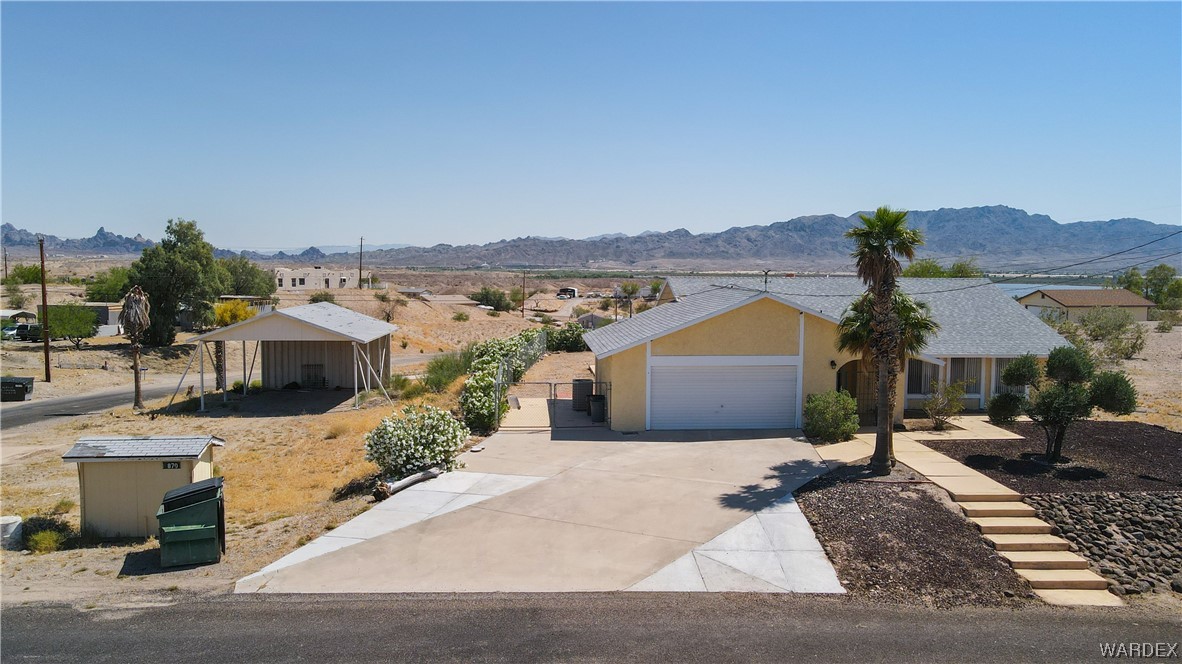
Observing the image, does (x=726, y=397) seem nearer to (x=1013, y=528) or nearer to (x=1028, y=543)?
(x=1013, y=528)

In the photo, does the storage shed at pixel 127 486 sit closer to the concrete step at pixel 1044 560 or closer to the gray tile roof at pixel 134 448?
the gray tile roof at pixel 134 448

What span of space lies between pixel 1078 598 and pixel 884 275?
7082 mm

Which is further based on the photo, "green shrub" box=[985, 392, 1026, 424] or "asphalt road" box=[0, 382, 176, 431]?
"asphalt road" box=[0, 382, 176, 431]

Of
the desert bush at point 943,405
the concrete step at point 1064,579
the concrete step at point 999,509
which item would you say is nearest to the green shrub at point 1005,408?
the desert bush at point 943,405

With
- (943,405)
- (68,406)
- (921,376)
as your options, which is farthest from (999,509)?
(68,406)

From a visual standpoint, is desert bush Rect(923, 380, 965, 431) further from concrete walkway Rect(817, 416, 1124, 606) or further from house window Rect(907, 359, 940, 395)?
concrete walkway Rect(817, 416, 1124, 606)

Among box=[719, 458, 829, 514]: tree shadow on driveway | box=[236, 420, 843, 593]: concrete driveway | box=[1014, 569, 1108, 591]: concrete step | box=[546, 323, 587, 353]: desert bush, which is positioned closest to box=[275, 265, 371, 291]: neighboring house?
box=[546, 323, 587, 353]: desert bush

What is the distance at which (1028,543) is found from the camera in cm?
1218

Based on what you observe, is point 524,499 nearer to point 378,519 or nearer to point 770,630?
point 378,519

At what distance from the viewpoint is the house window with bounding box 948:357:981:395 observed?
77.0ft

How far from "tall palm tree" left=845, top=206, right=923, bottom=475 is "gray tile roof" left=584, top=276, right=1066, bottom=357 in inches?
197

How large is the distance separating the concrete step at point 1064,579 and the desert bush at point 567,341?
32.7 m

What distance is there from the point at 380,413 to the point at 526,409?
5074mm

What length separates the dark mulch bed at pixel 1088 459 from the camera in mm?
14367
